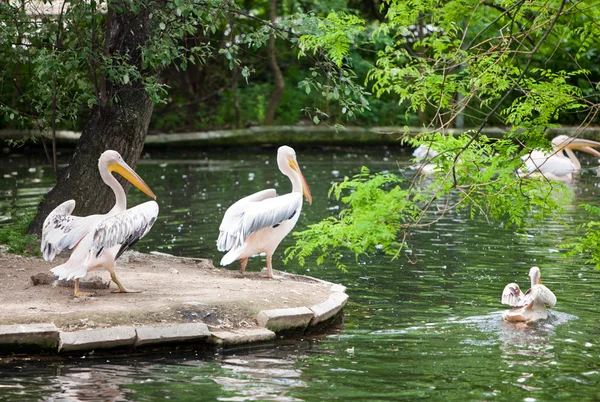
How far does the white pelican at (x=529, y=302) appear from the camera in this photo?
8006mm

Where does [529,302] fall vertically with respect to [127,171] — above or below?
below

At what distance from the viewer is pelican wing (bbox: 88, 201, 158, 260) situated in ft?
26.6

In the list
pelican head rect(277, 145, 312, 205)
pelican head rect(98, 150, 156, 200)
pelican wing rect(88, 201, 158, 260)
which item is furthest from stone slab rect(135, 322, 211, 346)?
pelican head rect(277, 145, 312, 205)

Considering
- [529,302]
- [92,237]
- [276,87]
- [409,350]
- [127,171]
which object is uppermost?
[276,87]

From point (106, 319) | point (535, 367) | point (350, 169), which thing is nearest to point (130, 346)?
point (106, 319)

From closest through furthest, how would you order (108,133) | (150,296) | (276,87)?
(150,296) → (108,133) → (276,87)

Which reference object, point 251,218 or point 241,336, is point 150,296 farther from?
point 251,218

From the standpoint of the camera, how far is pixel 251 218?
30.0 feet

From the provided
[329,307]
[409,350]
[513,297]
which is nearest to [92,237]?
[329,307]

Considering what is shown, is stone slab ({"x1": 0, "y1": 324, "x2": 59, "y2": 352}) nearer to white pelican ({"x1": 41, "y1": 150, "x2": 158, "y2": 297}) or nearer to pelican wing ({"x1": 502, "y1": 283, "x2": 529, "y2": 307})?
white pelican ({"x1": 41, "y1": 150, "x2": 158, "y2": 297})

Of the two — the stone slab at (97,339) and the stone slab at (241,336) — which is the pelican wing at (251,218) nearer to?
the stone slab at (241,336)

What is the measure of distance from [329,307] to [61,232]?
7.85 feet

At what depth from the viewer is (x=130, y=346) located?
711 centimetres

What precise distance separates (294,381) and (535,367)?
174 cm
